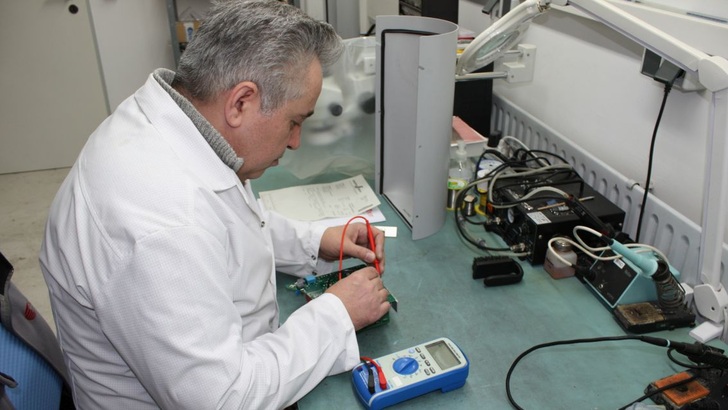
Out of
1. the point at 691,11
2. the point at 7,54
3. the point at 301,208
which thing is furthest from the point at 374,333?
the point at 7,54

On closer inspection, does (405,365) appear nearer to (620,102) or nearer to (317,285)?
(317,285)

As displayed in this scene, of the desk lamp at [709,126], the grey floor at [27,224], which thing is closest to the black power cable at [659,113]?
the desk lamp at [709,126]

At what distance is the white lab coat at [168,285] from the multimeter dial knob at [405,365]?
0.23 ft

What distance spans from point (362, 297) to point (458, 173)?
60 centimetres

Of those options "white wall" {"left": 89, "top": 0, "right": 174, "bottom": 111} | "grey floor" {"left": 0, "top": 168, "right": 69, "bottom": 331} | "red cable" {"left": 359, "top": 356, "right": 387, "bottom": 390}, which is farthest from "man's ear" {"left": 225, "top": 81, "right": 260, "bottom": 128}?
"white wall" {"left": 89, "top": 0, "right": 174, "bottom": 111}

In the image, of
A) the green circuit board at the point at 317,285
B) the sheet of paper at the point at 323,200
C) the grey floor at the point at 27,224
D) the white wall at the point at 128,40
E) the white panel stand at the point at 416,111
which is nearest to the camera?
the green circuit board at the point at 317,285

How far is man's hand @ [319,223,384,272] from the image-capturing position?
1.09 metres

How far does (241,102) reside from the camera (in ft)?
2.63

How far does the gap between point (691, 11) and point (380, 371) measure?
35.9 inches

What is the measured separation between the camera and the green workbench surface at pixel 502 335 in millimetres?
824

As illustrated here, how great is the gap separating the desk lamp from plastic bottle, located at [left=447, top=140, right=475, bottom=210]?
410mm

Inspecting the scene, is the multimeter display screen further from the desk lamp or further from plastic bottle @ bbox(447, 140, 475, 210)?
plastic bottle @ bbox(447, 140, 475, 210)

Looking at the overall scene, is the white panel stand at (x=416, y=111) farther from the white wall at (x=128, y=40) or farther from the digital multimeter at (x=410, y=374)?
the white wall at (x=128, y=40)

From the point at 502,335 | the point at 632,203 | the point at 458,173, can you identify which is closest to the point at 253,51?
the point at 502,335
